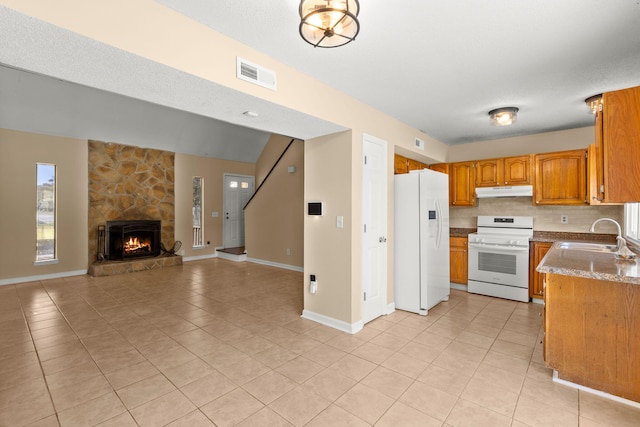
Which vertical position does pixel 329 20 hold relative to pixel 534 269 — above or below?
above

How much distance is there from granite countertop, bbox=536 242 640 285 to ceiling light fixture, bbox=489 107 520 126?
1858 millimetres

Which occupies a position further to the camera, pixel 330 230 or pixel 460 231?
pixel 460 231

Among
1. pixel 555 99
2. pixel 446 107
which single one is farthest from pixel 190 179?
pixel 555 99

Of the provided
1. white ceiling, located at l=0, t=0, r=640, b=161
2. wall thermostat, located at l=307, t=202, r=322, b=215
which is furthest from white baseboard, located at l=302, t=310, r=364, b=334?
white ceiling, located at l=0, t=0, r=640, b=161

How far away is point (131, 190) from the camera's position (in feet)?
A: 21.9

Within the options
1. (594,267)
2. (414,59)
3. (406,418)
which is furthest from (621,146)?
(406,418)

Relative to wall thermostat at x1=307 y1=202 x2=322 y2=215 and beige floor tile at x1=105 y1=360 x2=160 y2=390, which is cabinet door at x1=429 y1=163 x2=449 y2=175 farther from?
beige floor tile at x1=105 y1=360 x2=160 y2=390

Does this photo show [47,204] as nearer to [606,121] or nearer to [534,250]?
[606,121]

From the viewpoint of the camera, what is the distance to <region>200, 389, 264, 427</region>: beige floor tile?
6.29 ft

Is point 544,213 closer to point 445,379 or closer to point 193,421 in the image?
point 445,379

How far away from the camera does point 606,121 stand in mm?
2092

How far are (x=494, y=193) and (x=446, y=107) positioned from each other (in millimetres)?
1959

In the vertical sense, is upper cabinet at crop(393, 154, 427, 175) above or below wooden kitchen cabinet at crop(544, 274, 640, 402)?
above

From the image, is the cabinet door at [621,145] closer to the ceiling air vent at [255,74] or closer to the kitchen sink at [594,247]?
the kitchen sink at [594,247]
